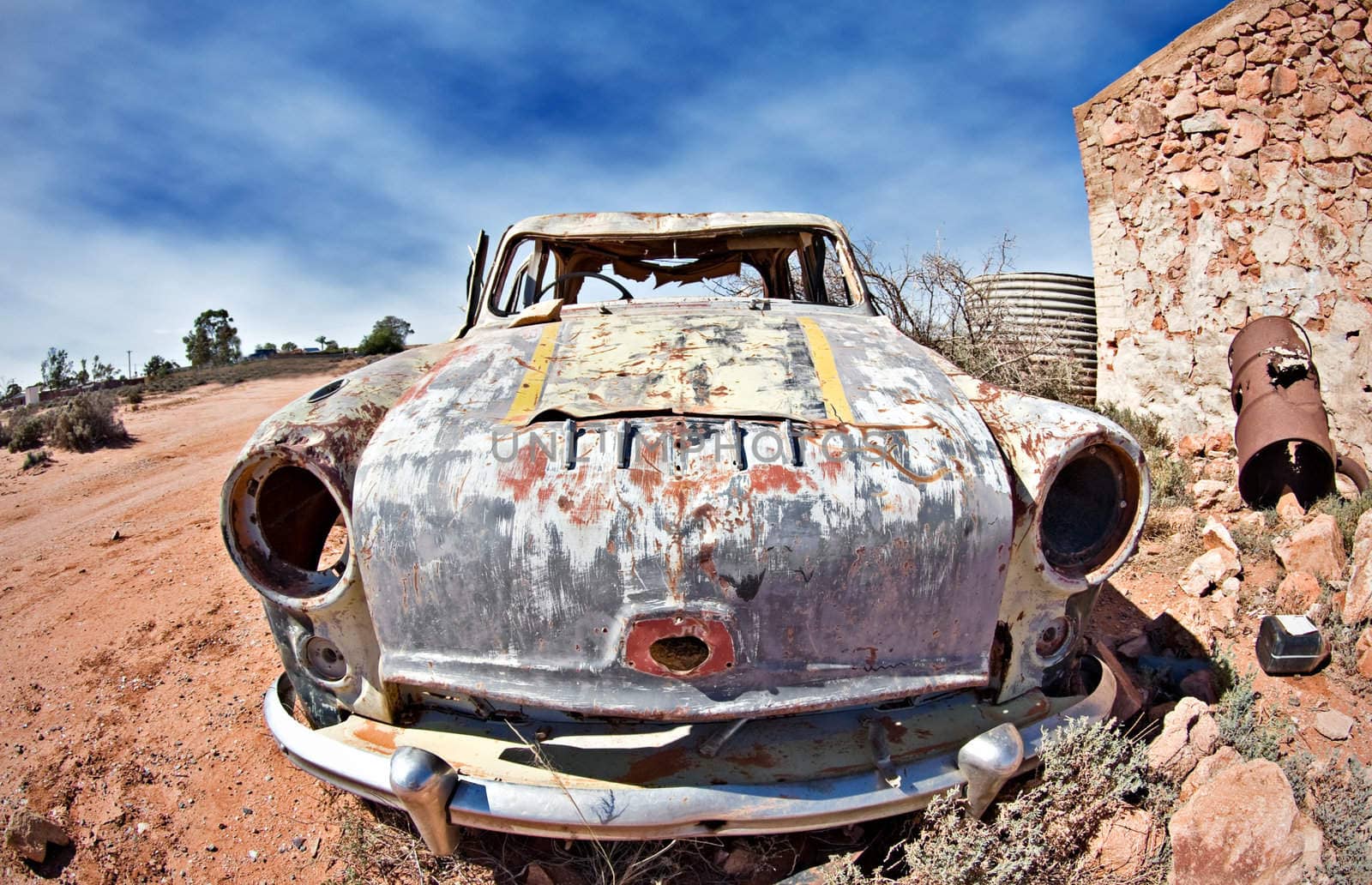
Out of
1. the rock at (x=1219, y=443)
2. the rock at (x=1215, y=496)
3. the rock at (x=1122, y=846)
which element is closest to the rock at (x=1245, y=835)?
the rock at (x=1122, y=846)

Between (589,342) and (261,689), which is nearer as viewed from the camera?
(589,342)

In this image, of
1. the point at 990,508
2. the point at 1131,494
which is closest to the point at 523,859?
the point at 990,508

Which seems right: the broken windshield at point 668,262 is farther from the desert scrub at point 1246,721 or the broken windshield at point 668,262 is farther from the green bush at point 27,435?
the green bush at point 27,435

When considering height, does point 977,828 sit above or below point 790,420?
below

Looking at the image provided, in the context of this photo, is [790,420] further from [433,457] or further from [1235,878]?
[1235,878]

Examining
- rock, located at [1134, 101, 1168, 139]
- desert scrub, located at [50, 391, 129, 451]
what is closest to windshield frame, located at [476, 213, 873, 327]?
rock, located at [1134, 101, 1168, 139]

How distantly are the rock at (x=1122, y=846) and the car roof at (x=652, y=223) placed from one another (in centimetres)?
249

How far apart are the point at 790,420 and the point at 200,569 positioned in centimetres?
373

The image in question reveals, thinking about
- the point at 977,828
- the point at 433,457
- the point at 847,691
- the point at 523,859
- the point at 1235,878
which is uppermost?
the point at 433,457

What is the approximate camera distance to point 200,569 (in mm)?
4059

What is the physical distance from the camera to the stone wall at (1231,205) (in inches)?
183

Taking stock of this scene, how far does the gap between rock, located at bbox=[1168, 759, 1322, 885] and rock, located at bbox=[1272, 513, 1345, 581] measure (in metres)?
2.04

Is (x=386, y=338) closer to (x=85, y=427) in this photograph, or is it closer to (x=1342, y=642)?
(x=85, y=427)

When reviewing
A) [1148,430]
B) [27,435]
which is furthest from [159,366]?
[1148,430]
